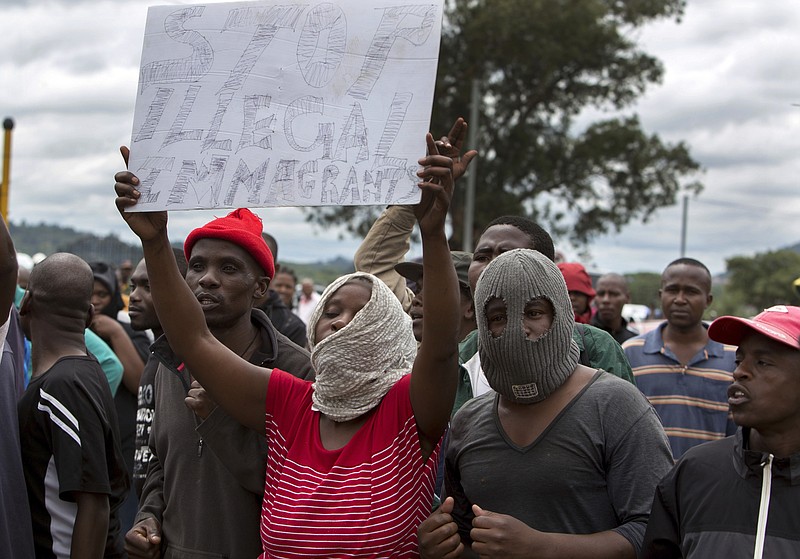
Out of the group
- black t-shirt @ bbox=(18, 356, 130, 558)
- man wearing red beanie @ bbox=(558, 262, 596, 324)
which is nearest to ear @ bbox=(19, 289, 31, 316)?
black t-shirt @ bbox=(18, 356, 130, 558)

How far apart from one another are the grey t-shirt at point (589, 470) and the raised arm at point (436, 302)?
296 millimetres

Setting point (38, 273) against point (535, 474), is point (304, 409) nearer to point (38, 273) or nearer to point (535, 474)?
point (535, 474)

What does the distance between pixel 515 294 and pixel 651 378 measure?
10.4ft

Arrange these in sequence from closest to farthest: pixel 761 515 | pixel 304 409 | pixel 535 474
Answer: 1. pixel 761 515
2. pixel 535 474
3. pixel 304 409

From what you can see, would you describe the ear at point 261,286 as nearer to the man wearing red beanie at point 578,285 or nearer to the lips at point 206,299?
the lips at point 206,299

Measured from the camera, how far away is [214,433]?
330 centimetres

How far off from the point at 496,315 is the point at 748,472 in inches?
34.9

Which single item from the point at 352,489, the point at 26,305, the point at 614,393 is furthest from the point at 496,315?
the point at 26,305

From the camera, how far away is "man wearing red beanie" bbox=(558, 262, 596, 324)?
6484 millimetres

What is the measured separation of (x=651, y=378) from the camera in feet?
19.4

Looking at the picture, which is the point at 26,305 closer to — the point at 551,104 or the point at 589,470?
the point at 589,470

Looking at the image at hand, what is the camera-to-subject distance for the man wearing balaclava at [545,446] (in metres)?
2.86

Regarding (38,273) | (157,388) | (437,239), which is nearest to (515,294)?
(437,239)

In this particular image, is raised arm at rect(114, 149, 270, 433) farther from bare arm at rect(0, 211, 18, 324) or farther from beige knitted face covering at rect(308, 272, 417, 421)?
bare arm at rect(0, 211, 18, 324)
